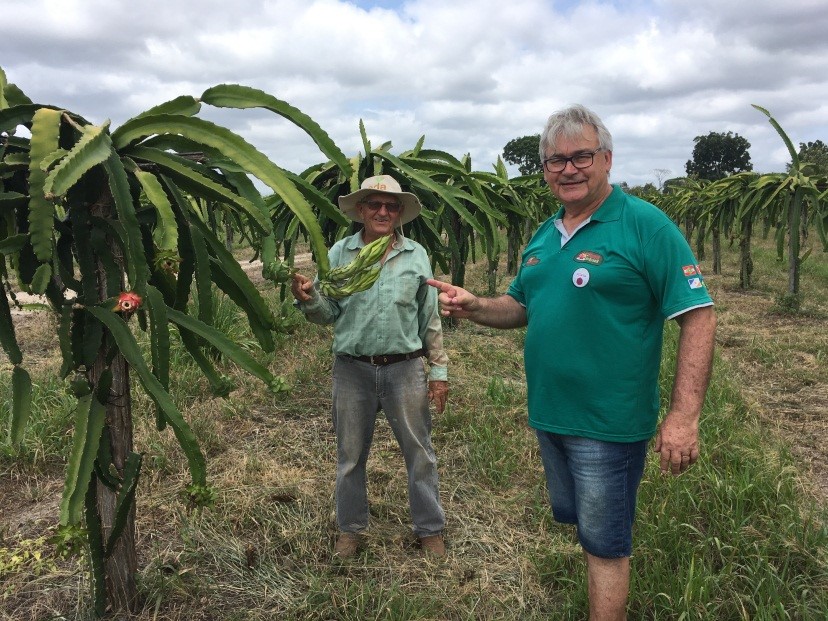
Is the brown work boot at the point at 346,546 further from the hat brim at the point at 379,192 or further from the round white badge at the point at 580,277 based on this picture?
the round white badge at the point at 580,277

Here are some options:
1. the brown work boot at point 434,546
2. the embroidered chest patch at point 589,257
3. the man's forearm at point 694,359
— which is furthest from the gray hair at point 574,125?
the brown work boot at point 434,546

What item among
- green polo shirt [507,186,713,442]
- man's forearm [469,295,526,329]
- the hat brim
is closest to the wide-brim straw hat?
the hat brim

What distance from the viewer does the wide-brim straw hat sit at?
106 inches

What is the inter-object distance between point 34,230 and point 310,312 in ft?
4.04

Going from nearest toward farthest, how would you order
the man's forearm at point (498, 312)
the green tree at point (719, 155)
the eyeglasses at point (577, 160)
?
the eyeglasses at point (577, 160)
the man's forearm at point (498, 312)
the green tree at point (719, 155)

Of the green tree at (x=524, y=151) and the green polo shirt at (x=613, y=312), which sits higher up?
the green tree at (x=524, y=151)

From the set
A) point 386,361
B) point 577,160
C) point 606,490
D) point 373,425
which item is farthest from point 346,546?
point 577,160

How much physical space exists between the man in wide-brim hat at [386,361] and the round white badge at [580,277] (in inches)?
35.0

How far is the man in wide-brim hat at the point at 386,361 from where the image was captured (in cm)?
270

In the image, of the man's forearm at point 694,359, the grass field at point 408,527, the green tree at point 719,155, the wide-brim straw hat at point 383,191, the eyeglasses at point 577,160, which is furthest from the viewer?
the green tree at point 719,155

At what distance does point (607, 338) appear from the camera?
199cm

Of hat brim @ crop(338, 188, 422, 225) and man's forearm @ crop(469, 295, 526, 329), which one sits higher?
hat brim @ crop(338, 188, 422, 225)

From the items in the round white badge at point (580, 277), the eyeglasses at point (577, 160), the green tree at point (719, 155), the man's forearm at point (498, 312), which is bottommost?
the man's forearm at point (498, 312)

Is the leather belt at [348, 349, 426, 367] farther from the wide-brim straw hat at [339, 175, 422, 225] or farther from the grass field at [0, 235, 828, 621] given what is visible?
the grass field at [0, 235, 828, 621]
